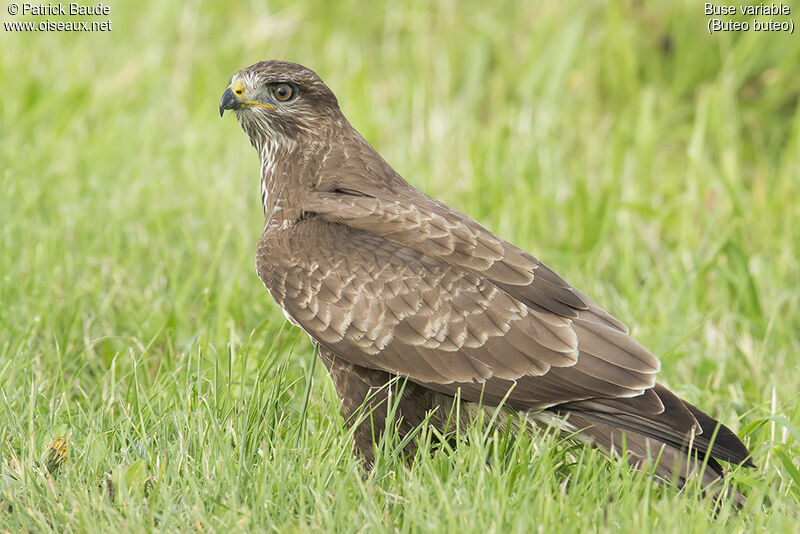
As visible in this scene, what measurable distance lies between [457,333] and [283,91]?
1.54 m

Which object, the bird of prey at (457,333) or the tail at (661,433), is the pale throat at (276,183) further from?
the tail at (661,433)

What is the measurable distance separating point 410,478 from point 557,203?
11.8ft

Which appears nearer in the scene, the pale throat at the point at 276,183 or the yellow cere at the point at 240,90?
the pale throat at the point at 276,183

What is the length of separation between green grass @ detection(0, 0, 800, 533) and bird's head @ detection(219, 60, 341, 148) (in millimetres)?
926

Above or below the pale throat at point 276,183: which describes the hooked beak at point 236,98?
above

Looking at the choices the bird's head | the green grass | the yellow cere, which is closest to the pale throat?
the bird's head

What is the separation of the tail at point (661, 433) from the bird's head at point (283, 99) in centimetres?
183

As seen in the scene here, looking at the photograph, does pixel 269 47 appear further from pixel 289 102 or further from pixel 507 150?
pixel 289 102

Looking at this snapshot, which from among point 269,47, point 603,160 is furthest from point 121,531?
point 269,47

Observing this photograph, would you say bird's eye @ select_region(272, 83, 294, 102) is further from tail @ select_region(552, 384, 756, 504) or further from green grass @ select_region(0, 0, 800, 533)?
tail @ select_region(552, 384, 756, 504)

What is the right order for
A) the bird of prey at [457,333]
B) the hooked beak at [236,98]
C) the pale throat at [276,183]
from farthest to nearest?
the hooked beak at [236,98]
the pale throat at [276,183]
the bird of prey at [457,333]

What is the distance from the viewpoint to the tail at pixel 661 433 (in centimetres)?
384

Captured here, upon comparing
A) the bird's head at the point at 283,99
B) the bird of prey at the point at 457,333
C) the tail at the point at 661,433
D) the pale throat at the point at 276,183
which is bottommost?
the tail at the point at 661,433

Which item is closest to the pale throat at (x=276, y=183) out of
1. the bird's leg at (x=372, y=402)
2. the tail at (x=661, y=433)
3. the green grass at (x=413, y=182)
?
the green grass at (x=413, y=182)
